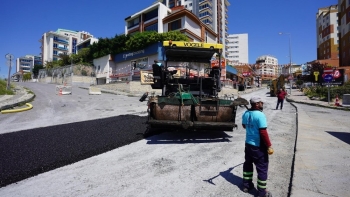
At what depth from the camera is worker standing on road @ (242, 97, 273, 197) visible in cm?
296

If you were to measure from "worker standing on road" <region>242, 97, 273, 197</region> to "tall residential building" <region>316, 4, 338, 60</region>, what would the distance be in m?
67.7

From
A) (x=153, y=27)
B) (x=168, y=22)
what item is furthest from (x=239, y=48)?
(x=168, y=22)

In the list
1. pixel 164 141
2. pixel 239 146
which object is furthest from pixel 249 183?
pixel 164 141

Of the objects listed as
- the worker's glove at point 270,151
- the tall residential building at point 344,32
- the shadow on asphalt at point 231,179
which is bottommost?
the shadow on asphalt at point 231,179

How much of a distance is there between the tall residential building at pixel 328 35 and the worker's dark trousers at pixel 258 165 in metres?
67.8

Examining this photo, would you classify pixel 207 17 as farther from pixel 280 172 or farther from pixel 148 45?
pixel 280 172

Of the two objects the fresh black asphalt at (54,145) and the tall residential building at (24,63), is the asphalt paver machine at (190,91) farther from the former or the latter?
the tall residential building at (24,63)

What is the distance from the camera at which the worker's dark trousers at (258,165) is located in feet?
9.65

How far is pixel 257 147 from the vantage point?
10.1ft

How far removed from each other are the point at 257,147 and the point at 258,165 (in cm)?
25

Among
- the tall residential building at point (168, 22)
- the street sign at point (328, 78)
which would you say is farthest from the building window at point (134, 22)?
the street sign at point (328, 78)

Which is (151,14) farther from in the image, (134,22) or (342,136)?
(342,136)

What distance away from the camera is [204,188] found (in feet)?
10.6

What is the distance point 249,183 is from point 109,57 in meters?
36.1
